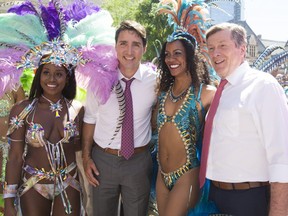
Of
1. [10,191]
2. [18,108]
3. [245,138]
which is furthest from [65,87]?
[245,138]

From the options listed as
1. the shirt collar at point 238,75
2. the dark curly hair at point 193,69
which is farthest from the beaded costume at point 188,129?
the shirt collar at point 238,75

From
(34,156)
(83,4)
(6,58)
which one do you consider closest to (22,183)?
(34,156)

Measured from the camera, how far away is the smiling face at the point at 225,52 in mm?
2521

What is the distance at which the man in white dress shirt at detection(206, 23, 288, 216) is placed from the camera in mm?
2215

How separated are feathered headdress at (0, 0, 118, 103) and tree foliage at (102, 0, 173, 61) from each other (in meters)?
8.69

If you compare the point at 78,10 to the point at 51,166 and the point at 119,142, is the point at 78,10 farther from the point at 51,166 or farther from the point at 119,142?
the point at 51,166

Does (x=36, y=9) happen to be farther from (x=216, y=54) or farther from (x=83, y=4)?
(x=216, y=54)

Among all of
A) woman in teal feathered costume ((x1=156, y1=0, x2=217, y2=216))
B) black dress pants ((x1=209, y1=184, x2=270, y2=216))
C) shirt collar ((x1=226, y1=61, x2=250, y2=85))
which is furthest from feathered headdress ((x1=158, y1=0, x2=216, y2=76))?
black dress pants ((x1=209, y1=184, x2=270, y2=216))

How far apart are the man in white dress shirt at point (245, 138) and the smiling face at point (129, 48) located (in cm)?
89

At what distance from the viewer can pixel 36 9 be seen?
313 centimetres

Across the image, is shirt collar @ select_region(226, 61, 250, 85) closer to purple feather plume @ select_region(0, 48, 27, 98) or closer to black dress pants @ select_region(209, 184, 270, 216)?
black dress pants @ select_region(209, 184, 270, 216)

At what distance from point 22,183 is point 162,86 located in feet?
5.10

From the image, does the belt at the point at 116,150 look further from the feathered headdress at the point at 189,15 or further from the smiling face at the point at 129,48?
the feathered headdress at the point at 189,15

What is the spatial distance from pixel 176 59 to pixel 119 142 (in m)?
0.96
